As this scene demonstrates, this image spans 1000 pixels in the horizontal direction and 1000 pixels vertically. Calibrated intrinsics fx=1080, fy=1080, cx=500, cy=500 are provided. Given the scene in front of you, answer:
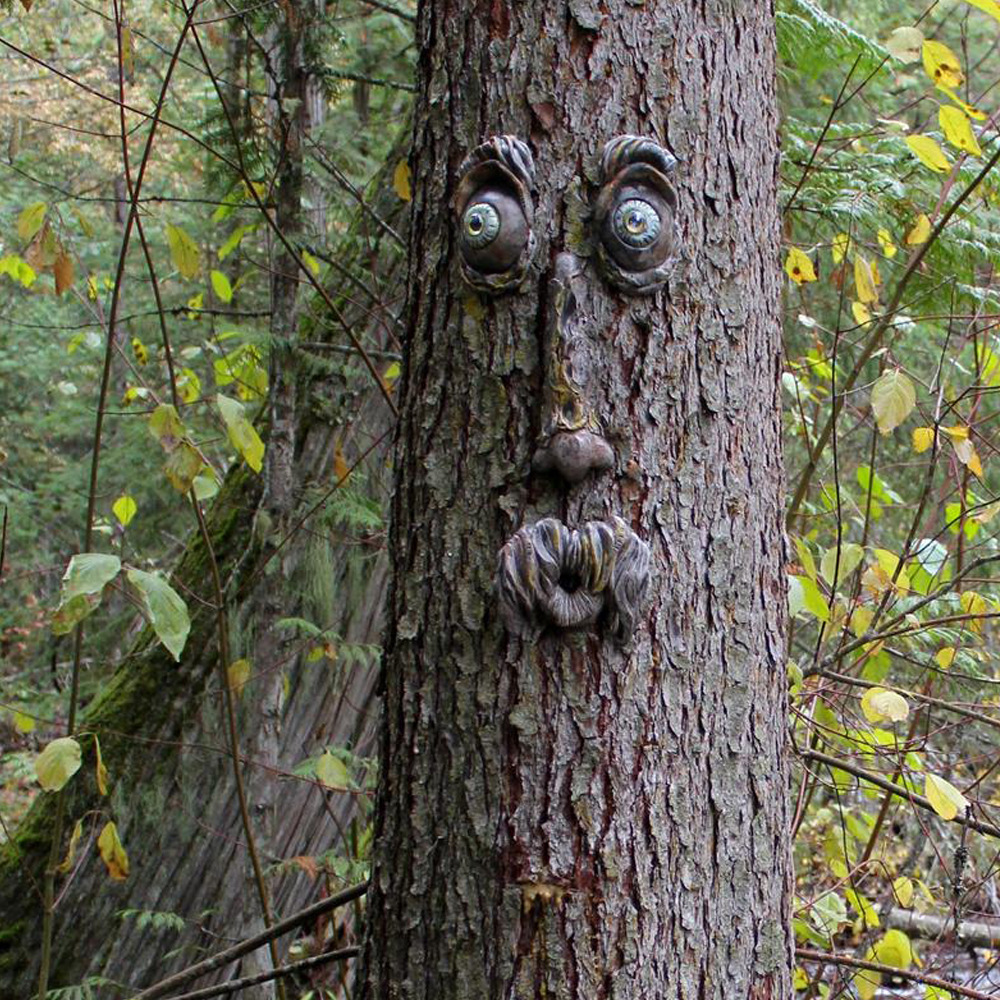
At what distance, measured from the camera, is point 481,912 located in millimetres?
1479

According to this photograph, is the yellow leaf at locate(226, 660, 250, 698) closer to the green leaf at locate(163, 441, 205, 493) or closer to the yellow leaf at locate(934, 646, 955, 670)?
the green leaf at locate(163, 441, 205, 493)

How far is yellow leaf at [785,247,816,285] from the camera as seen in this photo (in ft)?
10.4

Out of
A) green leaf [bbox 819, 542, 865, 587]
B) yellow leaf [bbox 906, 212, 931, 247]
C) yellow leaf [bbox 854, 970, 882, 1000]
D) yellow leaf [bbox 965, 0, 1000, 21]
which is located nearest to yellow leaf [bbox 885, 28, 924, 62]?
yellow leaf [bbox 965, 0, 1000, 21]

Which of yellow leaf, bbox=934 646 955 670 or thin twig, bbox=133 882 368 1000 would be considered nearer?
thin twig, bbox=133 882 368 1000

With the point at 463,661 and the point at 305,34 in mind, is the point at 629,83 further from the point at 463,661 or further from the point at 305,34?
the point at 305,34

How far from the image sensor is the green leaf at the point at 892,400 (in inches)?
98.9

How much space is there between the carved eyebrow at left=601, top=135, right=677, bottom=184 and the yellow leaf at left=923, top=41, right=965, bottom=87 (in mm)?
1299

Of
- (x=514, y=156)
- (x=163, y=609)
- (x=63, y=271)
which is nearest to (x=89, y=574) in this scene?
(x=163, y=609)

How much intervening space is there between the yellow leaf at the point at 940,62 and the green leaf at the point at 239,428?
68.6 inches

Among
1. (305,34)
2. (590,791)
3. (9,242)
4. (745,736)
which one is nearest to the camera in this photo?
(590,791)

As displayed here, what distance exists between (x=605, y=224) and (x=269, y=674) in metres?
2.03

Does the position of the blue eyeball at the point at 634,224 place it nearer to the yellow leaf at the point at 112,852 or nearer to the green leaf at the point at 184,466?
the green leaf at the point at 184,466

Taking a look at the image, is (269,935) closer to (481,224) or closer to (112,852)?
(112,852)

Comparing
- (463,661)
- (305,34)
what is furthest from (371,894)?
(305,34)
